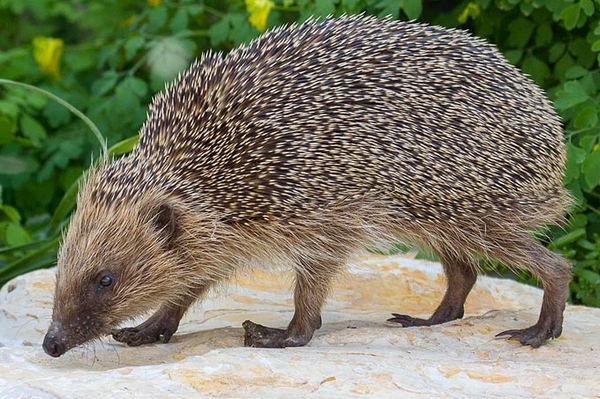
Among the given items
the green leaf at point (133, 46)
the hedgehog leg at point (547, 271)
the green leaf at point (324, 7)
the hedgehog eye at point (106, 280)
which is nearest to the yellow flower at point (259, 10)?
the green leaf at point (324, 7)

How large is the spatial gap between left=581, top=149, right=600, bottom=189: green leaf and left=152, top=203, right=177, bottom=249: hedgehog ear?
254cm

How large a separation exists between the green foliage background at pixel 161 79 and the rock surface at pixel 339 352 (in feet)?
2.95

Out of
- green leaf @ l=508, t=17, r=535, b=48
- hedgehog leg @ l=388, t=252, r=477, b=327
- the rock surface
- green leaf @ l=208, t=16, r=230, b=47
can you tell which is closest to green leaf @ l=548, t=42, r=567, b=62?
green leaf @ l=508, t=17, r=535, b=48

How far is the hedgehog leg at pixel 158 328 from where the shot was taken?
508 cm

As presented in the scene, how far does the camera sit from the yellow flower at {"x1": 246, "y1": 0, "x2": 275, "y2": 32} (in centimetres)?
695

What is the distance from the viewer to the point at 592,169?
19.0 ft

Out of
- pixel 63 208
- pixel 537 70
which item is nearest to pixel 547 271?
pixel 537 70

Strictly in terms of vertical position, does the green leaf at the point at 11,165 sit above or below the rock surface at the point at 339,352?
below

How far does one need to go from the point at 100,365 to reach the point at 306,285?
3.65 feet

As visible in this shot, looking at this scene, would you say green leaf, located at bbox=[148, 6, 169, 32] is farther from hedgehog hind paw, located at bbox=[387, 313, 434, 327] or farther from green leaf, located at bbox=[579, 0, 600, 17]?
hedgehog hind paw, located at bbox=[387, 313, 434, 327]

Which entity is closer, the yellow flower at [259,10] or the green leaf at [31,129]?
the yellow flower at [259,10]

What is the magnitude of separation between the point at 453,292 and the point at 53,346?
2.29 m

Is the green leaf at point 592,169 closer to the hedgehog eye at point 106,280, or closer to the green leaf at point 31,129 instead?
the hedgehog eye at point 106,280

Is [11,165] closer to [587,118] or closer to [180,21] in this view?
[180,21]
